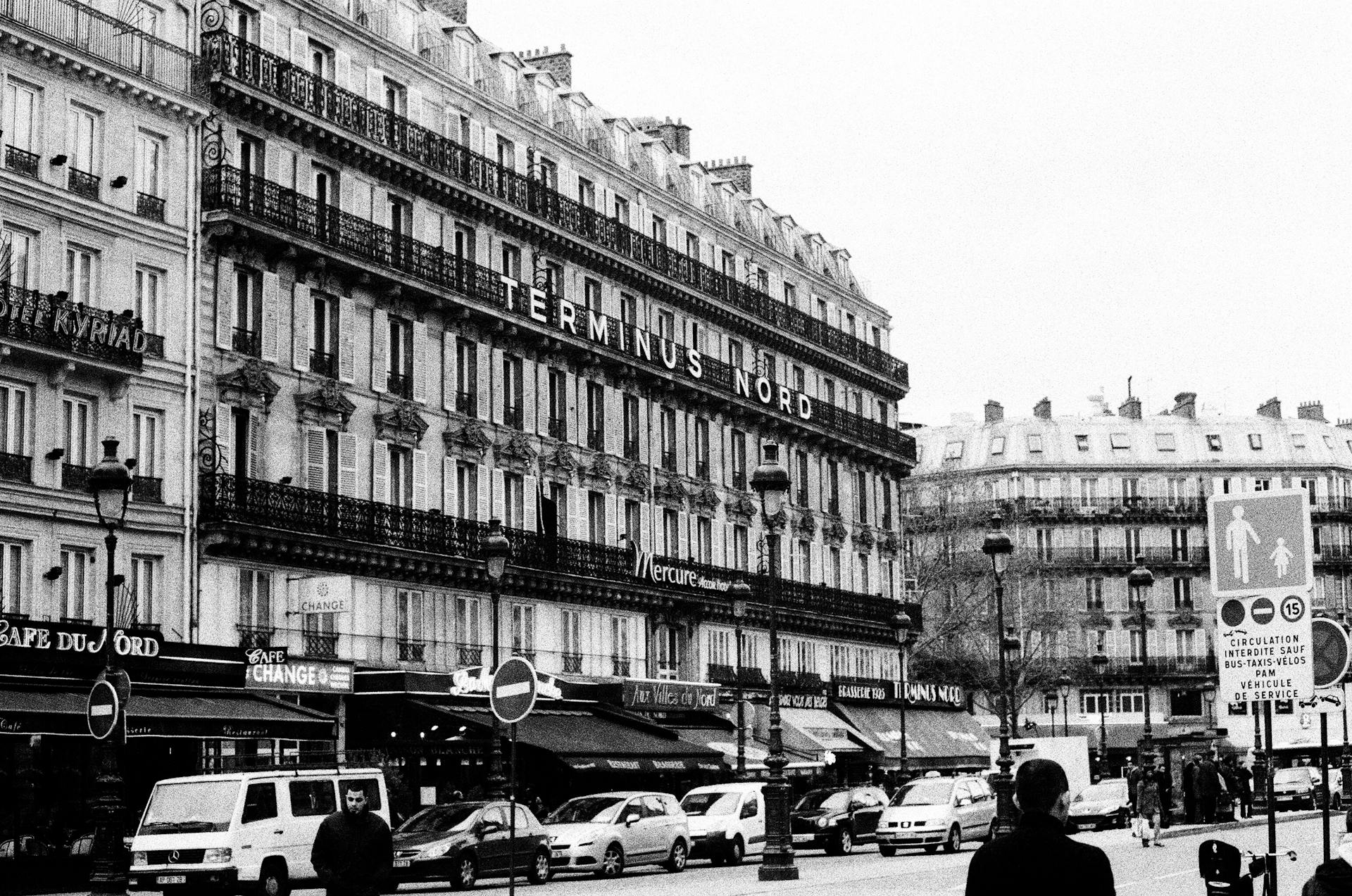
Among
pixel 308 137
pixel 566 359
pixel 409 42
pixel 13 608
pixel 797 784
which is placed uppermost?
pixel 409 42

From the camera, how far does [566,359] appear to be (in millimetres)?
52156

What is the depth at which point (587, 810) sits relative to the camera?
36281 millimetres

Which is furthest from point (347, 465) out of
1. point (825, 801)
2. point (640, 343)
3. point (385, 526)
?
point (640, 343)

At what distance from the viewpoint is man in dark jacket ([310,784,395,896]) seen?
15.0 meters

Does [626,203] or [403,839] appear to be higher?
[626,203]

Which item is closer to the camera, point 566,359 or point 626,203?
point 566,359

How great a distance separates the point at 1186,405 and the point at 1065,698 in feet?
68.4

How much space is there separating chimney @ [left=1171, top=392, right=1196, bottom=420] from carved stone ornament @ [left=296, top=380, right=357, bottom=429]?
72464 mm

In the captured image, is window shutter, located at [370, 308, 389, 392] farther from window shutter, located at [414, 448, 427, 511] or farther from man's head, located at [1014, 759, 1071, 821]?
man's head, located at [1014, 759, 1071, 821]

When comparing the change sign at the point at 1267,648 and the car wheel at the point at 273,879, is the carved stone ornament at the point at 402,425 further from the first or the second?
the change sign at the point at 1267,648

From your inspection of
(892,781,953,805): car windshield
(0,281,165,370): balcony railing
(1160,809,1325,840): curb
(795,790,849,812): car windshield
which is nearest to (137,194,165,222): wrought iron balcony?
(0,281,165,370): balcony railing

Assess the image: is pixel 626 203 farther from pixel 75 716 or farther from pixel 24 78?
pixel 75 716

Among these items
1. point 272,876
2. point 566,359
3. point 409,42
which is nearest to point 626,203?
point 566,359

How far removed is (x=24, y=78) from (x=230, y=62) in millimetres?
5461
